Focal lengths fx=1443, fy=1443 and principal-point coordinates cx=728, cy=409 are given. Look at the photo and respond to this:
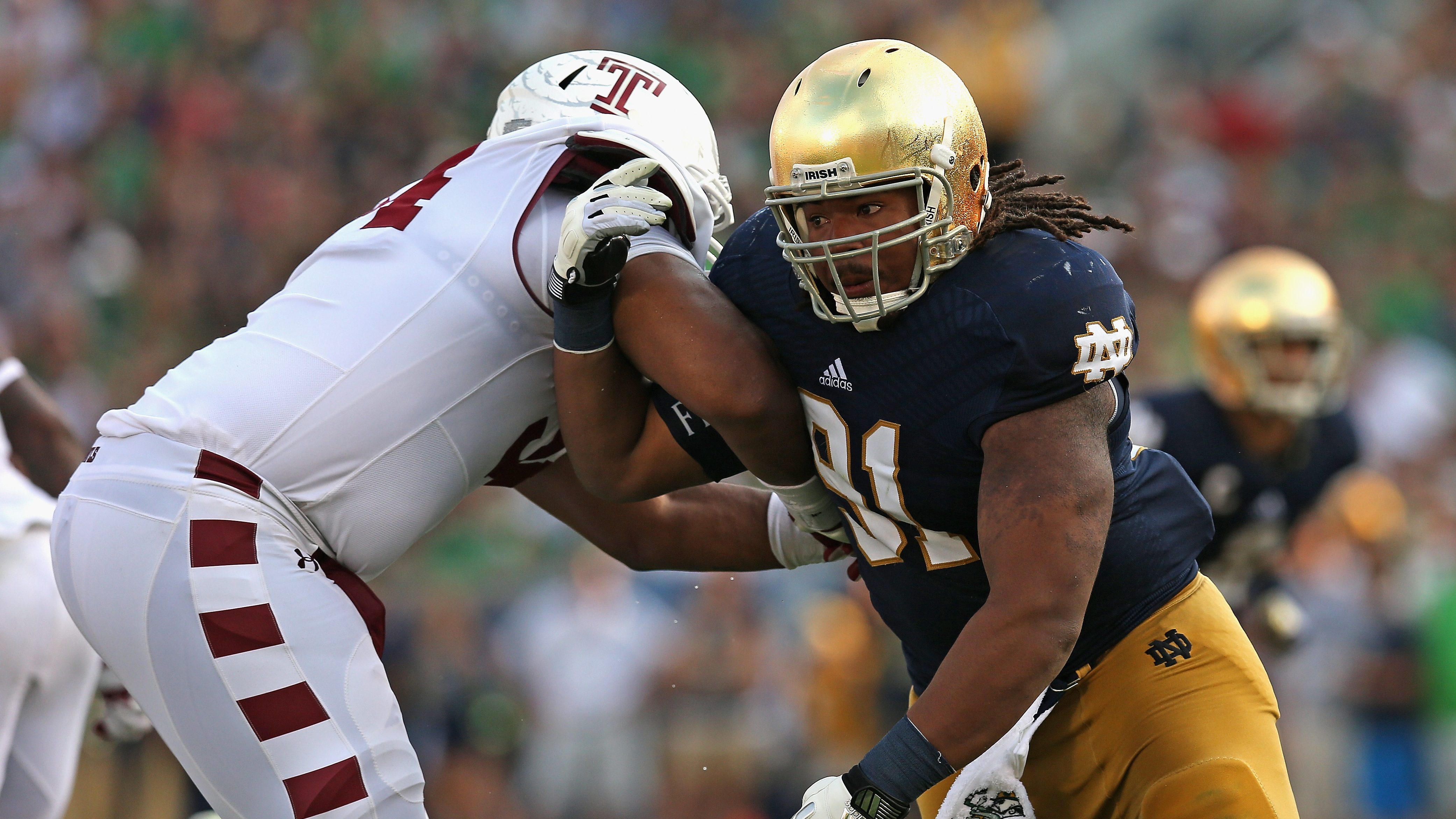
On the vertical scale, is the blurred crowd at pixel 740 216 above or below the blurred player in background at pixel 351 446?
below

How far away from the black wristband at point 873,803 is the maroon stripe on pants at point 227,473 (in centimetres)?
112

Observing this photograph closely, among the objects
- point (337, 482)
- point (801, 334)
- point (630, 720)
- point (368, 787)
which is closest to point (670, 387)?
point (801, 334)

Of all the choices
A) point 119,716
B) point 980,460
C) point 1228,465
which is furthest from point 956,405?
point 1228,465

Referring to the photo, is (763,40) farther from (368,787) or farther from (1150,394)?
(368,787)

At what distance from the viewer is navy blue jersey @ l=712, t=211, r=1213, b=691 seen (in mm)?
2295

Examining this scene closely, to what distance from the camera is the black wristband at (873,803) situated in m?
2.20

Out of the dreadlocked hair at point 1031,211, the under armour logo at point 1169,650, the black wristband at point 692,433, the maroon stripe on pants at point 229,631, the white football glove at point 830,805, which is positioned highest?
the dreadlocked hair at point 1031,211

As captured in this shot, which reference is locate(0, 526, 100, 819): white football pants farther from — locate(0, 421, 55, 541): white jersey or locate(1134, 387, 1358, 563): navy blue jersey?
locate(1134, 387, 1358, 563): navy blue jersey

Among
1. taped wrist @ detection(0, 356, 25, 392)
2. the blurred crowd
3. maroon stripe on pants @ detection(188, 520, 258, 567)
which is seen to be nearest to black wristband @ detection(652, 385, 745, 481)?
maroon stripe on pants @ detection(188, 520, 258, 567)

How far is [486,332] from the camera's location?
2623 mm

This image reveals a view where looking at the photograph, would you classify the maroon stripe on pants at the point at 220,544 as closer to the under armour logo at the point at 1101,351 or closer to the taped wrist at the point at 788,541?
the taped wrist at the point at 788,541

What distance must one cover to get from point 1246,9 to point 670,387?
26.2 feet

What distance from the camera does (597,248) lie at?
2.44 meters

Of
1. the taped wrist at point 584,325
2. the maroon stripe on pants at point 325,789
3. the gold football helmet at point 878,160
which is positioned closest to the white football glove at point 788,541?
the taped wrist at point 584,325
